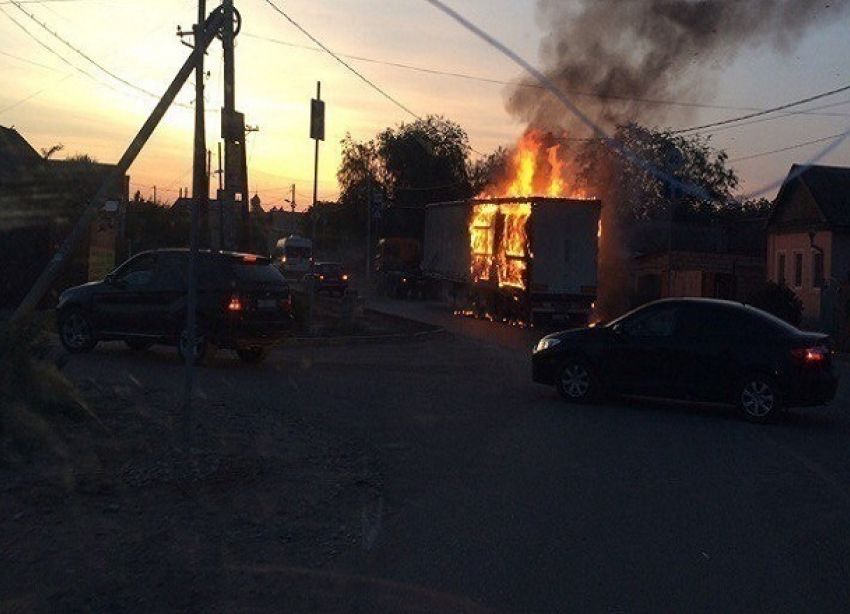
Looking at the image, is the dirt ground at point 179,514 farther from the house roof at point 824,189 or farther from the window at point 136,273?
the house roof at point 824,189

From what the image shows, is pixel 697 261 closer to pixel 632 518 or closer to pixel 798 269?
Answer: pixel 798 269

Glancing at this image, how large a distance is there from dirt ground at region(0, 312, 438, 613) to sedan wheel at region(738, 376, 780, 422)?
17.5 feet

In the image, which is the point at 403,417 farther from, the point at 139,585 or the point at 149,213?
the point at 149,213

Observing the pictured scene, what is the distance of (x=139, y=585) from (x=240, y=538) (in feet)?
3.85

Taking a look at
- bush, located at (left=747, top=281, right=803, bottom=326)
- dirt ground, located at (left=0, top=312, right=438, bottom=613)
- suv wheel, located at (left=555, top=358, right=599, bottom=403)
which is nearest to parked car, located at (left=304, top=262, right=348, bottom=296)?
bush, located at (left=747, top=281, right=803, bottom=326)

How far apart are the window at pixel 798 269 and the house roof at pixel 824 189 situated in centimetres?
147

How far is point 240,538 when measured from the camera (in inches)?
279

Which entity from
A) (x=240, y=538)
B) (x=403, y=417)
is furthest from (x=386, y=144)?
(x=240, y=538)

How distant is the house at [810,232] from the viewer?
3903 centimetres

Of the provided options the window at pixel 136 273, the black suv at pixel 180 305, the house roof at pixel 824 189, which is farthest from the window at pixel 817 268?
the window at pixel 136 273

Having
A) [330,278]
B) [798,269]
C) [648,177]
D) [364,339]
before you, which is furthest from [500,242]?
[648,177]

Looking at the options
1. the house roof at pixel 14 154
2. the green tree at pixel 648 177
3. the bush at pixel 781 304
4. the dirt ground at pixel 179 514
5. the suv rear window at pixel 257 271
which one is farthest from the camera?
the green tree at pixel 648 177

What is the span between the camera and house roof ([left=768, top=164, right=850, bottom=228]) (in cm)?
3912

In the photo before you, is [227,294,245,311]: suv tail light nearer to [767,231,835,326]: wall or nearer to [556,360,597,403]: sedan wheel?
[556,360,597,403]: sedan wheel
